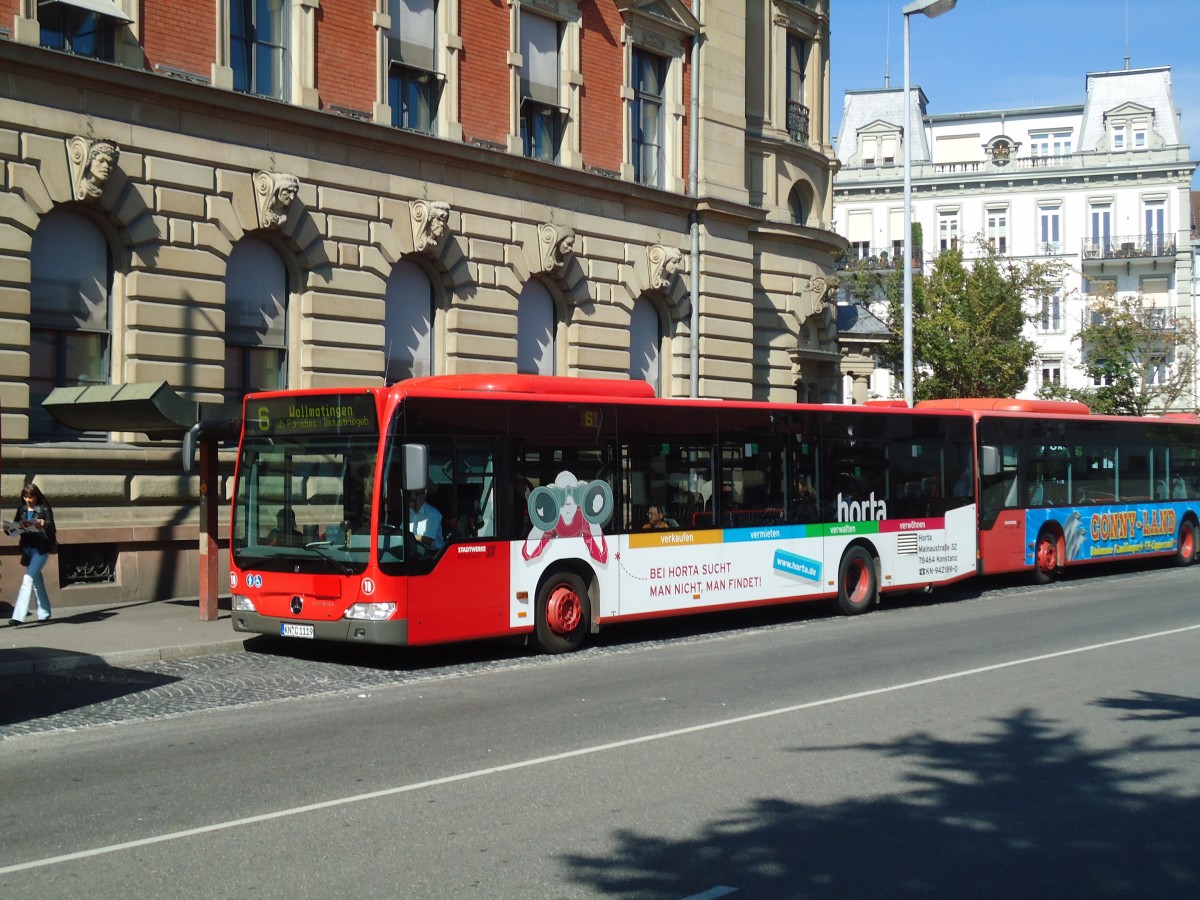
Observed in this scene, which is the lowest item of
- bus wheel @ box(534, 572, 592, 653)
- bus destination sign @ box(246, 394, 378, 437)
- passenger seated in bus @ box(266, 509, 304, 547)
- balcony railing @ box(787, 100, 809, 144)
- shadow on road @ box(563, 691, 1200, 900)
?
shadow on road @ box(563, 691, 1200, 900)

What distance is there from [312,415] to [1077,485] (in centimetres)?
1643

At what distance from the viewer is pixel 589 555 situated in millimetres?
16062

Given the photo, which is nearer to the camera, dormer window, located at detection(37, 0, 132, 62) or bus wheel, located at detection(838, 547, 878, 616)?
dormer window, located at detection(37, 0, 132, 62)

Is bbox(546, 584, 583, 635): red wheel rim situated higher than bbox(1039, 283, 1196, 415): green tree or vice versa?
bbox(1039, 283, 1196, 415): green tree

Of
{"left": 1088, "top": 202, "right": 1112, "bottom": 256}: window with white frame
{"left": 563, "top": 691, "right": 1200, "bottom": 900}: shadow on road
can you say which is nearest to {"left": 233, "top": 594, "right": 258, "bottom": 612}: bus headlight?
{"left": 563, "top": 691, "right": 1200, "bottom": 900}: shadow on road

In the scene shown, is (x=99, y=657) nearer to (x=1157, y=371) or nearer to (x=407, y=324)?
(x=407, y=324)

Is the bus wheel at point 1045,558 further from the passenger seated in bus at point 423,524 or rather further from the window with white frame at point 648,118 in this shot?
the passenger seated in bus at point 423,524

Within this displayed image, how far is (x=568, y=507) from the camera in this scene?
15789 mm

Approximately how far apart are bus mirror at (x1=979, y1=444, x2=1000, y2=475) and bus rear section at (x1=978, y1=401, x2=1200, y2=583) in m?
0.02

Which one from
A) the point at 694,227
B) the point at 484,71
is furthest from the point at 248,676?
the point at 694,227

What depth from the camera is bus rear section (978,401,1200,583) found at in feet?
77.6

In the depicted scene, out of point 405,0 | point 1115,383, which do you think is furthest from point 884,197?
point 405,0

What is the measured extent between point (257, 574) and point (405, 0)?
12.3 meters

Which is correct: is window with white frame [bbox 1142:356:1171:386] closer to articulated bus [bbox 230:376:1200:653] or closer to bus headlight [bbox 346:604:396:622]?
articulated bus [bbox 230:376:1200:653]
